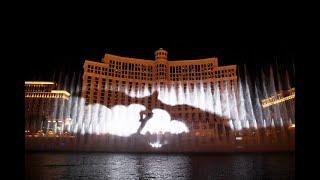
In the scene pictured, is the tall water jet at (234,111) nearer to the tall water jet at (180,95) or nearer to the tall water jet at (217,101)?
the tall water jet at (217,101)

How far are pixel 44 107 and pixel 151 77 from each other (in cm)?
3657

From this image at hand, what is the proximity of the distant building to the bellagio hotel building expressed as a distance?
11.9 meters

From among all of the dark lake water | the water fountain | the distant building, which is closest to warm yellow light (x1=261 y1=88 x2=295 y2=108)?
the water fountain

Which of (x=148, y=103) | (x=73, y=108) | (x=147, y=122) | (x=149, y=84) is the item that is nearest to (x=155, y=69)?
(x=149, y=84)

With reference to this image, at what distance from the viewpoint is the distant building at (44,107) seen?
90000mm

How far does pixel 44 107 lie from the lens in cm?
9800

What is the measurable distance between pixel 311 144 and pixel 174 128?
87.1 meters

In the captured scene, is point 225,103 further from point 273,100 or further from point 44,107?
point 44,107

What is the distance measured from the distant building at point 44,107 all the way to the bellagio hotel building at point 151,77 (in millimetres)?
11928

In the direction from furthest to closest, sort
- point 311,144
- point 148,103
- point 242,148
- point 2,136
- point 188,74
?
1. point 188,74
2. point 148,103
3. point 242,148
4. point 2,136
5. point 311,144

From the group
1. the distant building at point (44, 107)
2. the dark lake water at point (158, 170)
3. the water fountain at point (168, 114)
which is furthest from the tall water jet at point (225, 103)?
the dark lake water at point (158, 170)

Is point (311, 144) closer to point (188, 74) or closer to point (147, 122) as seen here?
point (147, 122)

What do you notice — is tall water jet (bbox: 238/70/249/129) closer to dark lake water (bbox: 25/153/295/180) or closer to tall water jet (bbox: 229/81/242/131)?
tall water jet (bbox: 229/81/242/131)

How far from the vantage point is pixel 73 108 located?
323ft
